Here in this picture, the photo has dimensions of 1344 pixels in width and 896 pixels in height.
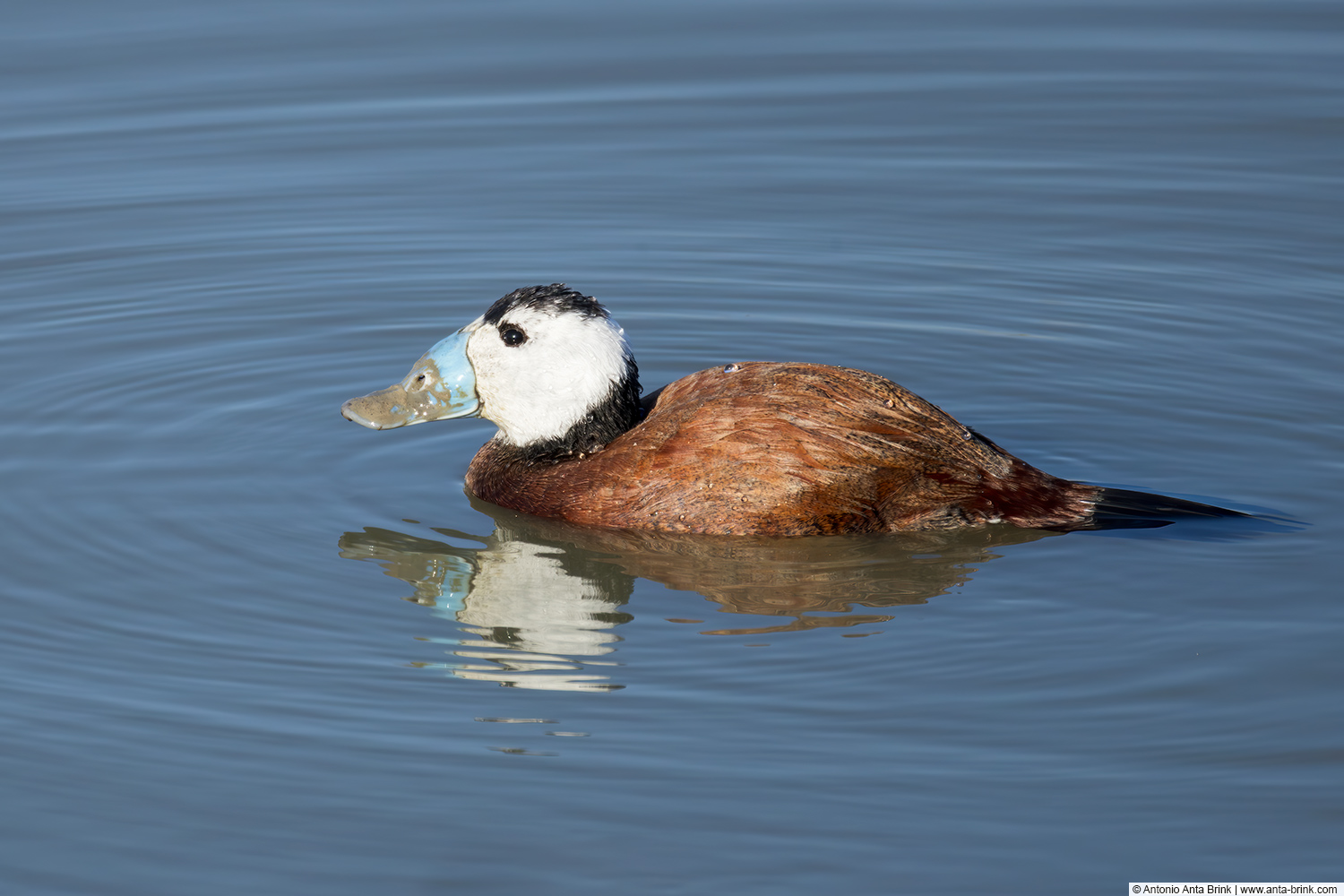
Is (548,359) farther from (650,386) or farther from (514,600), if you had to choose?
(650,386)

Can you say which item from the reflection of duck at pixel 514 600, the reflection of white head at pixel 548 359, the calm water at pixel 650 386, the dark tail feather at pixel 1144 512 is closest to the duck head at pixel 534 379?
the reflection of white head at pixel 548 359

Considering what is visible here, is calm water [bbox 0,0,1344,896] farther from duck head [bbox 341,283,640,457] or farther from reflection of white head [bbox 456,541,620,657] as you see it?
duck head [bbox 341,283,640,457]

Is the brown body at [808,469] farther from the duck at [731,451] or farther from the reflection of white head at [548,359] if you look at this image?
the reflection of white head at [548,359]

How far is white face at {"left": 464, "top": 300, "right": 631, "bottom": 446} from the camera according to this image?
284 inches

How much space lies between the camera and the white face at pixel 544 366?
7.21m

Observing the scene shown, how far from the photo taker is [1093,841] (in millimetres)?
4711

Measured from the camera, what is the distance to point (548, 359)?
7.30 meters

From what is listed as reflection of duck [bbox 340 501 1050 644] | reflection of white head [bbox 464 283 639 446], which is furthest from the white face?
reflection of duck [bbox 340 501 1050 644]

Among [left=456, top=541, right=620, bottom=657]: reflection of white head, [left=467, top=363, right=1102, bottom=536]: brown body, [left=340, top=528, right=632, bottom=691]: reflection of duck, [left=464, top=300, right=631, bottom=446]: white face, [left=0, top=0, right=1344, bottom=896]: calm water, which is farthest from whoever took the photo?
[left=464, top=300, right=631, bottom=446]: white face

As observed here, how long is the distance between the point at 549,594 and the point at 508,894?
2231mm

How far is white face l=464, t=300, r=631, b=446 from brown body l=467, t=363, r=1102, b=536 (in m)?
0.29

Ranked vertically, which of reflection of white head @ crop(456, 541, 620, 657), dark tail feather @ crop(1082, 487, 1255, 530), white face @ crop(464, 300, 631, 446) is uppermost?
white face @ crop(464, 300, 631, 446)

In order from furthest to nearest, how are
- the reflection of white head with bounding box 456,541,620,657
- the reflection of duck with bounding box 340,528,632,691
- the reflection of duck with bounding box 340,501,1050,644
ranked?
1. the reflection of duck with bounding box 340,501,1050,644
2. the reflection of white head with bounding box 456,541,620,657
3. the reflection of duck with bounding box 340,528,632,691

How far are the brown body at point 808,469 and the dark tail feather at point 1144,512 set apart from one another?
67 mm
